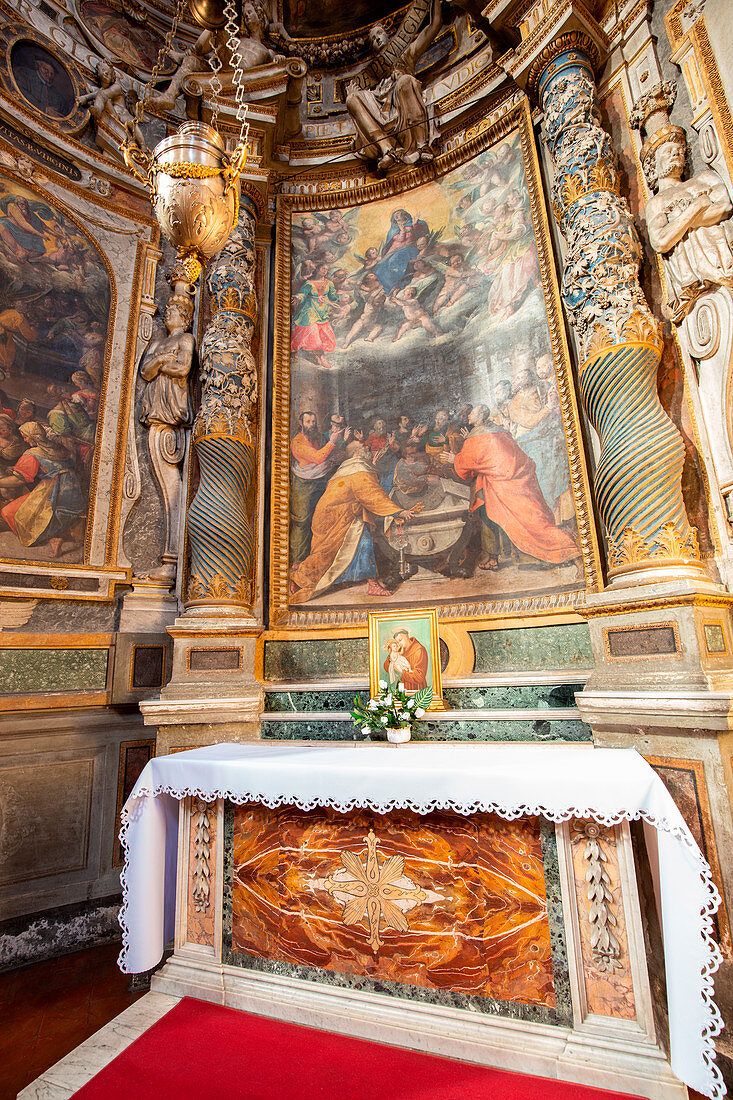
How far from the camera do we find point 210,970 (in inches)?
128

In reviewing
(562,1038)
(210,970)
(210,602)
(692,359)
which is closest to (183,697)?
(210,602)

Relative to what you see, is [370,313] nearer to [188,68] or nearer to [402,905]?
[188,68]

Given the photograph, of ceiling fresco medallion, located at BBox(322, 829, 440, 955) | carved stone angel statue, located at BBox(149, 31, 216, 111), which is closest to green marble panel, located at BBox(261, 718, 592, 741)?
ceiling fresco medallion, located at BBox(322, 829, 440, 955)

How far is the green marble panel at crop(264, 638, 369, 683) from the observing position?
4688 millimetres

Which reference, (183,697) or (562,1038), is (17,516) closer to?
(183,697)

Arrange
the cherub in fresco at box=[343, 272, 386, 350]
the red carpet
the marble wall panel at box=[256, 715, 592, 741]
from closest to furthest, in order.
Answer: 1. the red carpet
2. the marble wall panel at box=[256, 715, 592, 741]
3. the cherub in fresco at box=[343, 272, 386, 350]

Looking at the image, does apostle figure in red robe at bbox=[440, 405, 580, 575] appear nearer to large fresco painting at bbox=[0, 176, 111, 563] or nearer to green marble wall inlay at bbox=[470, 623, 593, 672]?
green marble wall inlay at bbox=[470, 623, 593, 672]

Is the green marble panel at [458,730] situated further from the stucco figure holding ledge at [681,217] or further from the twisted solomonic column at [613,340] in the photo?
the stucco figure holding ledge at [681,217]

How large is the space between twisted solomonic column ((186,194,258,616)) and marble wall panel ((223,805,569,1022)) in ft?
6.56

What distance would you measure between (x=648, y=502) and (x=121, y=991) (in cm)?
451

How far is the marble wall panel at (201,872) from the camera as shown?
133 inches

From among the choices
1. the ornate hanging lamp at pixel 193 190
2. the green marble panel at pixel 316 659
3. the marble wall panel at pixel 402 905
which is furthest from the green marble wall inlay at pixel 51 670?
the ornate hanging lamp at pixel 193 190

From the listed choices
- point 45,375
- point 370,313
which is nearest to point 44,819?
point 45,375

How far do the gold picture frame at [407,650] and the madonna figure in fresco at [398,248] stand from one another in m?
3.34
